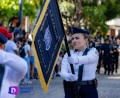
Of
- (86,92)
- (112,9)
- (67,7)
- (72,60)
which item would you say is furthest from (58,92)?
(112,9)

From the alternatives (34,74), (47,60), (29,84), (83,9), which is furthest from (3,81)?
(83,9)

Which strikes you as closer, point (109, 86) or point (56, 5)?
point (56, 5)

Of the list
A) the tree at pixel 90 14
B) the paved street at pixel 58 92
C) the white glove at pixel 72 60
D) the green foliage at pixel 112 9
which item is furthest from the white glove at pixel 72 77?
the green foliage at pixel 112 9

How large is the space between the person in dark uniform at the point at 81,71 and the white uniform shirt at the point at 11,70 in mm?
1797

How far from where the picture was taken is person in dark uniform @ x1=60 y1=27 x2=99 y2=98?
254 inches

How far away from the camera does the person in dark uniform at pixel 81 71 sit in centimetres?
645

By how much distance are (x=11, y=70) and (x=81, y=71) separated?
6.70ft

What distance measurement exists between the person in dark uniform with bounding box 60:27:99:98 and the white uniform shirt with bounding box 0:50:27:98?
180 cm

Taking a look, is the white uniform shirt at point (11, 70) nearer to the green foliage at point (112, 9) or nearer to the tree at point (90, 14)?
the tree at point (90, 14)

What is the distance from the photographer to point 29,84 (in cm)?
1659

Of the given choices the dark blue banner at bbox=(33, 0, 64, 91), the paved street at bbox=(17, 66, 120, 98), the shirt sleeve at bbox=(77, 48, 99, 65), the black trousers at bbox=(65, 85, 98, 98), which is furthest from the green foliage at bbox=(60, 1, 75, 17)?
the dark blue banner at bbox=(33, 0, 64, 91)

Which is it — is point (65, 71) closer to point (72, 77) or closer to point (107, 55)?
point (72, 77)

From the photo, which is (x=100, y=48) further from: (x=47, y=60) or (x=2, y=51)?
(x=2, y=51)

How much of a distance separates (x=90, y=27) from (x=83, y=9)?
200cm
